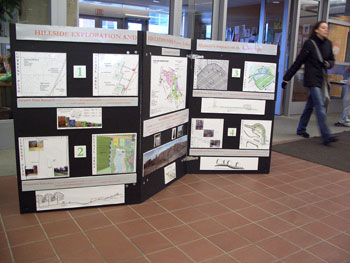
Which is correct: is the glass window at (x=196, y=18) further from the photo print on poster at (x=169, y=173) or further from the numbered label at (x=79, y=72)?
the numbered label at (x=79, y=72)

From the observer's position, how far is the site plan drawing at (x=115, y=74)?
2.75 metres

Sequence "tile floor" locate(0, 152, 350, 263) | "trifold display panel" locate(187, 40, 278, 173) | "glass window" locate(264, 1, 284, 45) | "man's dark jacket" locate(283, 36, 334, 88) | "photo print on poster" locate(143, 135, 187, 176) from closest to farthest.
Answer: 1. "tile floor" locate(0, 152, 350, 263)
2. "photo print on poster" locate(143, 135, 187, 176)
3. "trifold display panel" locate(187, 40, 278, 173)
4. "man's dark jacket" locate(283, 36, 334, 88)
5. "glass window" locate(264, 1, 284, 45)

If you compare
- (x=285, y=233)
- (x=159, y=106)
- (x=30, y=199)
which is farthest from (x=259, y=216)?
(x=30, y=199)

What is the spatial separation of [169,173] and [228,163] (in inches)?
30.8

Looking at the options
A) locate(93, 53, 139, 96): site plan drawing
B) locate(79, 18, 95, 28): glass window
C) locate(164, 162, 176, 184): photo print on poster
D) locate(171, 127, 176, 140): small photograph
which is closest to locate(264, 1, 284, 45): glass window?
locate(79, 18, 95, 28): glass window

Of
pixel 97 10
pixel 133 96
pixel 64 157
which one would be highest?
pixel 97 10

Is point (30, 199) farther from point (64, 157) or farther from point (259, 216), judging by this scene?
point (259, 216)

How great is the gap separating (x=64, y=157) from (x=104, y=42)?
3.14 ft

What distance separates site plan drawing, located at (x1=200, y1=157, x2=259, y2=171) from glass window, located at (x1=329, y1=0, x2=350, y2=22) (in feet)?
20.9

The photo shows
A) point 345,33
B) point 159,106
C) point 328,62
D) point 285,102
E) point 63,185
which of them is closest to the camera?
point 63,185

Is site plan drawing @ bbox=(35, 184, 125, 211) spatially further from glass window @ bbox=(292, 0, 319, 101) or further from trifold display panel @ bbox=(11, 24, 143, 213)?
glass window @ bbox=(292, 0, 319, 101)

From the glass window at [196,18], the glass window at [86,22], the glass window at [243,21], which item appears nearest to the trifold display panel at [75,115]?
the glass window at [86,22]

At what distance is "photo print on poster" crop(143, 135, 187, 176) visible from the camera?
311 cm

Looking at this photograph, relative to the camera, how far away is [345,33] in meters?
9.02
